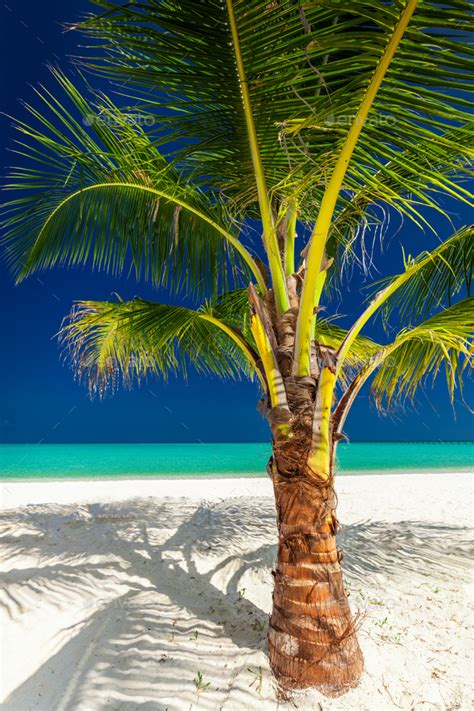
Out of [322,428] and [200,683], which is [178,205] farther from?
[200,683]

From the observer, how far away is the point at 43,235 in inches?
108

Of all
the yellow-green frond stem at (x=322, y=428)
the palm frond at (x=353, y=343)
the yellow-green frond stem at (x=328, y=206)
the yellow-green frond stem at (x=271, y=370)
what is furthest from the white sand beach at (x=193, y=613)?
the palm frond at (x=353, y=343)

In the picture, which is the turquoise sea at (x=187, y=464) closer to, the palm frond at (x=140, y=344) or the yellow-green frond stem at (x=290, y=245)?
the palm frond at (x=140, y=344)

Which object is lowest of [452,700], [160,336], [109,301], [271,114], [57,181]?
[452,700]

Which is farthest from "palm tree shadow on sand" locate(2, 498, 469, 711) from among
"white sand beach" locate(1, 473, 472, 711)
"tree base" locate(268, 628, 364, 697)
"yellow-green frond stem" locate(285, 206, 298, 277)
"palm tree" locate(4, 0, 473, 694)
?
"yellow-green frond stem" locate(285, 206, 298, 277)

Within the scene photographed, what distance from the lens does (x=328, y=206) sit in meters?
1.75

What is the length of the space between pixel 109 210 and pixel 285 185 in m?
1.38

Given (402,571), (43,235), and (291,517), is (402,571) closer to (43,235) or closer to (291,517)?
(291,517)

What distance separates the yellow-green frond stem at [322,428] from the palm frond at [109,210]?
2.57 feet

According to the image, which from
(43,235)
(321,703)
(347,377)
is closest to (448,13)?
(43,235)

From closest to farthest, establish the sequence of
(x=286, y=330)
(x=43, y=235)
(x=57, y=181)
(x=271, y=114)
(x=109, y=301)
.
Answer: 1. (x=271, y=114)
2. (x=286, y=330)
3. (x=57, y=181)
4. (x=43, y=235)
5. (x=109, y=301)

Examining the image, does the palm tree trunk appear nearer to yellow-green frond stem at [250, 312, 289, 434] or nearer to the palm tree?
the palm tree

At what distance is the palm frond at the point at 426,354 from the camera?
2.26m

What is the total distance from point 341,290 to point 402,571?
2.57m
